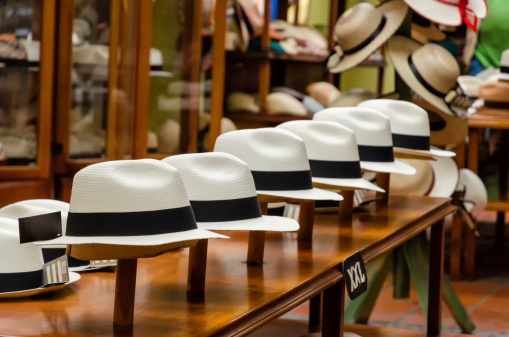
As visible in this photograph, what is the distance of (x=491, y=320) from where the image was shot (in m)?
4.10

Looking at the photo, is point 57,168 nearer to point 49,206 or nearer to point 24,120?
point 24,120

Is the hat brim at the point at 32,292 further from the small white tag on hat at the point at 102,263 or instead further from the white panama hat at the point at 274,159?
the white panama hat at the point at 274,159

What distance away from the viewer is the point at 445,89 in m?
4.04

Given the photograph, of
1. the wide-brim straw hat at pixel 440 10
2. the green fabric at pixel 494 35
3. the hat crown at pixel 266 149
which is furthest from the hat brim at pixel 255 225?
the green fabric at pixel 494 35

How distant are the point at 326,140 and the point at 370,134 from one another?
32cm

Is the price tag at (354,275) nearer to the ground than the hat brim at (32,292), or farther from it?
nearer to the ground

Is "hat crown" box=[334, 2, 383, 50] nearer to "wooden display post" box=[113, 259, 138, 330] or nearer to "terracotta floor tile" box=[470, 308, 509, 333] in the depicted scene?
"terracotta floor tile" box=[470, 308, 509, 333]

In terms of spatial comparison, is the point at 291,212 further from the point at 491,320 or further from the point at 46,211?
the point at 491,320

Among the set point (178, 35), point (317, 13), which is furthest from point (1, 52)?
point (317, 13)

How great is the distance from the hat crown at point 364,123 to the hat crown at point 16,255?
1.15 metres

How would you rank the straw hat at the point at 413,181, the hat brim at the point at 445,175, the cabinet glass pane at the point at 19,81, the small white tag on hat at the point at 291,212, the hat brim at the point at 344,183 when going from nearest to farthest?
the hat brim at the point at 344,183 < the small white tag on hat at the point at 291,212 < the cabinet glass pane at the point at 19,81 < the straw hat at the point at 413,181 < the hat brim at the point at 445,175

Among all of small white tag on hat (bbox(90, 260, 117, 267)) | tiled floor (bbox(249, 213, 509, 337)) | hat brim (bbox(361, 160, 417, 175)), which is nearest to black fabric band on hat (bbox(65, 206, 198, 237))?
small white tag on hat (bbox(90, 260, 117, 267))

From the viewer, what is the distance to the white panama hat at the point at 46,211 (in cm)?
161

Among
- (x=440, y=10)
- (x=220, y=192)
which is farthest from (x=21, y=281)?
(x=440, y=10)
